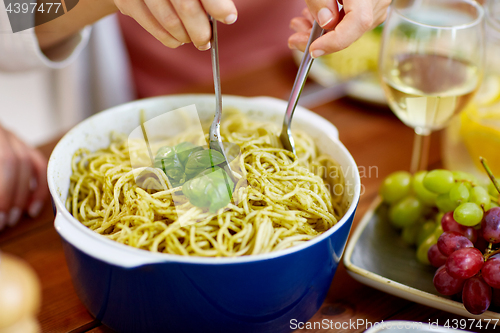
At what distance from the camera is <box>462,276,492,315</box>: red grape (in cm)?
57

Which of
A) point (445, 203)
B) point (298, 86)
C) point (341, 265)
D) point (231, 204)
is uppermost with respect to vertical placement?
point (298, 86)

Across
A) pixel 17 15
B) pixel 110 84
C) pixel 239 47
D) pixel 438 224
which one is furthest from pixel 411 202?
pixel 110 84

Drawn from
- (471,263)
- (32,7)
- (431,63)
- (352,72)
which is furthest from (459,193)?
(32,7)

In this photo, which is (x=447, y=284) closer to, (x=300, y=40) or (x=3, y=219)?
(x=300, y=40)

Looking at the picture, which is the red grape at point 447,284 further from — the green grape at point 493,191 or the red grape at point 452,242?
the green grape at point 493,191

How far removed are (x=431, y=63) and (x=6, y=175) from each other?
95 cm

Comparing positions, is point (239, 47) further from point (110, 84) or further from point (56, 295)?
point (56, 295)

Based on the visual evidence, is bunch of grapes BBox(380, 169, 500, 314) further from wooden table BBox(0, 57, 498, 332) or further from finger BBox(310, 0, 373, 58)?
finger BBox(310, 0, 373, 58)

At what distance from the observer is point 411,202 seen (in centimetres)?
80

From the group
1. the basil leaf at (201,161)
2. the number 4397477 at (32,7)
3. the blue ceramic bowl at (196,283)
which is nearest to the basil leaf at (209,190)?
the basil leaf at (201,161)

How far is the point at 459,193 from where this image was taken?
2.24 ft

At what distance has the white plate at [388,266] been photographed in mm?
630

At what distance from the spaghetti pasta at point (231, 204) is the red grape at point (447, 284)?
18 centimetres

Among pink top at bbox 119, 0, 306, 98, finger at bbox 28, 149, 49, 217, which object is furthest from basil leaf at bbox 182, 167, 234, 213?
pink top at bbox 119, 0, 306, 98
